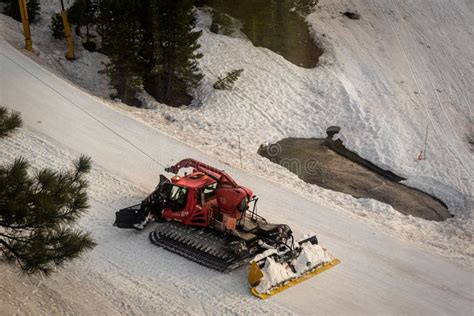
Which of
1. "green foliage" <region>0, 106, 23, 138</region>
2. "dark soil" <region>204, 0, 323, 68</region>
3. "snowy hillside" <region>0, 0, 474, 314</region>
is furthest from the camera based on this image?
"dark soil" <region>204, 0, 323, 68</region>

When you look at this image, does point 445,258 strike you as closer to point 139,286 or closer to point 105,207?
point 139,286

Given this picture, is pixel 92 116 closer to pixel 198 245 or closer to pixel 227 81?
pixel 227 81

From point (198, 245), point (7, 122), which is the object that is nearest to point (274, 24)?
point (198, 245)

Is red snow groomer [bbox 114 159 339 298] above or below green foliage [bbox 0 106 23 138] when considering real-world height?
below

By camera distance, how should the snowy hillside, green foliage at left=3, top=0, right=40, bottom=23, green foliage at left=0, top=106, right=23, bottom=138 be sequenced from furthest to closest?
1. green foliage at left=3, top=0, right=40, bottom=23
2. the snowy hillside
3. green foliage at left=0, top=106, right=23, bottom=138

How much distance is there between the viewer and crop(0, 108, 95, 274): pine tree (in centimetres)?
959

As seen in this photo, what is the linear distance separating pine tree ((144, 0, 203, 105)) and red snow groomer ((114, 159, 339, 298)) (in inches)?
414

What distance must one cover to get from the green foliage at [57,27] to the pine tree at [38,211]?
19.9m

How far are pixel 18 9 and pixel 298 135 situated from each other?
14434 millimetres

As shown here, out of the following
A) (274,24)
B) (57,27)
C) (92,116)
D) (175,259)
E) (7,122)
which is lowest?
(175,259)

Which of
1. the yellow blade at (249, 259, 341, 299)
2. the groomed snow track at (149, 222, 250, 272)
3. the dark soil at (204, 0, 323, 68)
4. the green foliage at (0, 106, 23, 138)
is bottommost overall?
the yellow blade at (249, 259, 341, 299)

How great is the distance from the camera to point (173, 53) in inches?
1022

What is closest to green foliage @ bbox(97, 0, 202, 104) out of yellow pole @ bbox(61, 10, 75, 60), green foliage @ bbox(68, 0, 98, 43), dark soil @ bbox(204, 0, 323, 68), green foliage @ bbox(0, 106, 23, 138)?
yellow pole @ bbox(61, 10, 75, 60)

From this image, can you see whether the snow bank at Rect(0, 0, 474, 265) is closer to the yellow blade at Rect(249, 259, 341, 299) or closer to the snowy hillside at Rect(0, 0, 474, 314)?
the snowy hillside at Rect(0, 0, 474, 314)
